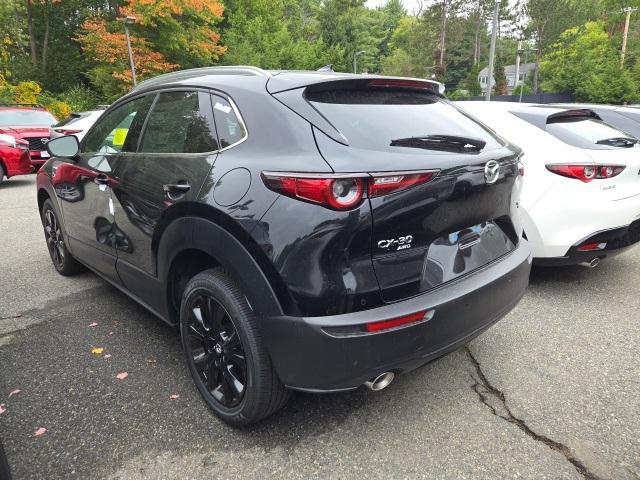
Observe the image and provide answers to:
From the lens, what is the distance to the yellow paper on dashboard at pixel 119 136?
3145mm

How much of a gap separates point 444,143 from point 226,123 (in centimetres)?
106

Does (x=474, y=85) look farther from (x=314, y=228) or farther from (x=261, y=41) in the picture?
(x=314, y=228)

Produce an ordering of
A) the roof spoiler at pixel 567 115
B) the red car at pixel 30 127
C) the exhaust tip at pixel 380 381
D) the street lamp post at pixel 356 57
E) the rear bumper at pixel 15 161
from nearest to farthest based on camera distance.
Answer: the exhaust tip at pixel 380 381
the roof spoiler at pixel 567 115
the rear bumper at pixel 15 161
the red car at pixel 30 127
the street lamp post at pixel 356 57

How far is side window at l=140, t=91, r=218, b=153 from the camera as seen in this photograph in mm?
2453

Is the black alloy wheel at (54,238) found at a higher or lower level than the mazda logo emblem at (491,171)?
lower

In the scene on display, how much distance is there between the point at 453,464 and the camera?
2.12 meters

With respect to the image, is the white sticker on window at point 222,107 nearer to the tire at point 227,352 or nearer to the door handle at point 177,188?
the door handle at point 177,188

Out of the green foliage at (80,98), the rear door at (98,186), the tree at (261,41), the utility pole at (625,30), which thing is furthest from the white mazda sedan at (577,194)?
the utility pole at (625,30)

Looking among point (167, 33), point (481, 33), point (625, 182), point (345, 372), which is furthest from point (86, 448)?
point (481, 33)

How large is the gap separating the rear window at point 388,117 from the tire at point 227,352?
89 cm

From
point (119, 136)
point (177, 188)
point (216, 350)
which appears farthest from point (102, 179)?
point (216, 350)

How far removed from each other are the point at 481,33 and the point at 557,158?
6417 cm

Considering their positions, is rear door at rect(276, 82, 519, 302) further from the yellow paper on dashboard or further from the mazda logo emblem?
the yellow paper on dashboard

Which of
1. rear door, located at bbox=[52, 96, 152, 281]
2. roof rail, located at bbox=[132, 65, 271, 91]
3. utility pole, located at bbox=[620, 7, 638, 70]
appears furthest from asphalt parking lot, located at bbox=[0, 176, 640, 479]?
utility pole, located at bbox=[620, 7, 638, 70]
